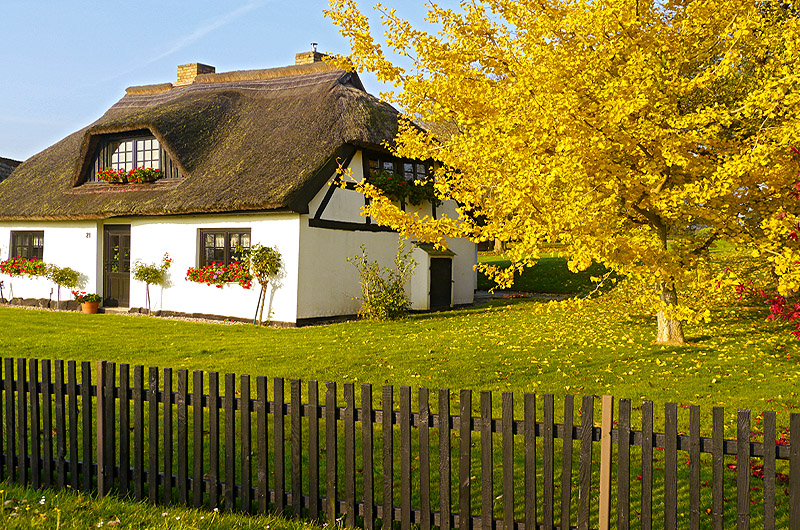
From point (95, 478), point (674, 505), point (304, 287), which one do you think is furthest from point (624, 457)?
point (304, 287)

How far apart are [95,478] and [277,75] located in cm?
1681

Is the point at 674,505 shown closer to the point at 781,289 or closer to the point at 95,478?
the point at 95,478

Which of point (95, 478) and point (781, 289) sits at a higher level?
point (781, 289)

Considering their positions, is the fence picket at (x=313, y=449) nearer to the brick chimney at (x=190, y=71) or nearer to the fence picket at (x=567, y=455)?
the fence picket at (x=567, y=455)

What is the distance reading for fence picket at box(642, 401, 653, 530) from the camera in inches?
139

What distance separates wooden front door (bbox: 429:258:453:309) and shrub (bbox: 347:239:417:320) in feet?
2.25

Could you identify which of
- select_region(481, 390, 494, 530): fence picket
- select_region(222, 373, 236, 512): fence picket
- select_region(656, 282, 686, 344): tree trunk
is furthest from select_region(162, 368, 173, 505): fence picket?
select_region(656, 282, 686, 344): tree trunk

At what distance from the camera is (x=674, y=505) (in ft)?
11.9

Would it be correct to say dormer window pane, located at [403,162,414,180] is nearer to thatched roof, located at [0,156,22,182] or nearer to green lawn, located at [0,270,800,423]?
green lawn, located at [0,270,800,423]

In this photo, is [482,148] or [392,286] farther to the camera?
[392,286]

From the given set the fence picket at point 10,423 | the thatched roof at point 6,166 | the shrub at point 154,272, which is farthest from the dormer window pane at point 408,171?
the thatched roof at point 6,166

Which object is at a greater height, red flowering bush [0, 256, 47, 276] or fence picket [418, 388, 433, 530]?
red flowering bush [0, 256, 47, 276]

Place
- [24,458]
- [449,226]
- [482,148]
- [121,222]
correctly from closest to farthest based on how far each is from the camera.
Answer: [24,458], [482,148], [449,226], [121,222]

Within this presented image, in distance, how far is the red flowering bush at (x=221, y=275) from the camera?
49.8 ft
